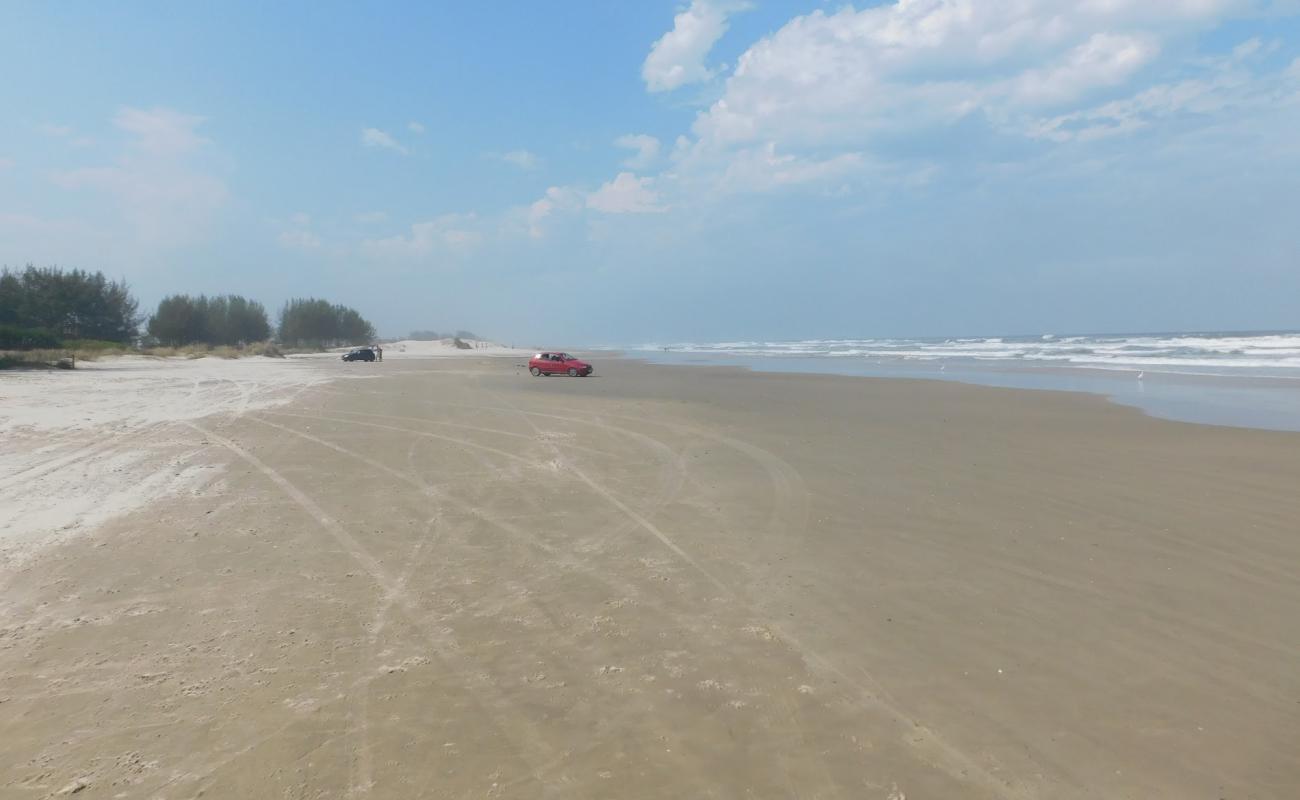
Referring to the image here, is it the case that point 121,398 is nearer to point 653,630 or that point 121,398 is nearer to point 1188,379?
point 653,630

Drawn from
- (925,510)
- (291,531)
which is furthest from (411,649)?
(925,510)

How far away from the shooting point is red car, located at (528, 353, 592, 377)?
125 ft

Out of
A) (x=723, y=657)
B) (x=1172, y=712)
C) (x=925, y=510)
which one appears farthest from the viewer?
(x=925, y=510)

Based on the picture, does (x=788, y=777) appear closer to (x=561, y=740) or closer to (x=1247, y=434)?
(x=561, y=740)

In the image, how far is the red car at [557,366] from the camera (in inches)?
1496

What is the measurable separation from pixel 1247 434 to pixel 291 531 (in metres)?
17.9

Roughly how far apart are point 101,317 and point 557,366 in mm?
50652

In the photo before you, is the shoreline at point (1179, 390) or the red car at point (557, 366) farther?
the red car at point (557, 366)

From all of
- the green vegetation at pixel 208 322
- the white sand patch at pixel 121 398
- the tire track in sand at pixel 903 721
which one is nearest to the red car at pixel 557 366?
the white sand patch at pixel 121 398

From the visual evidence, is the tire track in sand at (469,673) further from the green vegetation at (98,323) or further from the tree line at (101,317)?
the tree line at (101,317)

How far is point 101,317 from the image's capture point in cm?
6078

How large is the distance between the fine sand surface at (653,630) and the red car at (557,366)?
26962mm

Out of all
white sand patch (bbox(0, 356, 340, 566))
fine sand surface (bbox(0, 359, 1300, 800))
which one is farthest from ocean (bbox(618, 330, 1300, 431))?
white sand patch (bbox(0, 356, 340, 566))

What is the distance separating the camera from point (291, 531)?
737 cm
